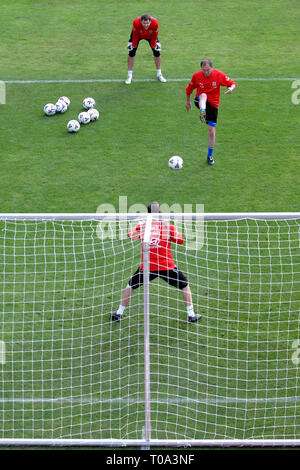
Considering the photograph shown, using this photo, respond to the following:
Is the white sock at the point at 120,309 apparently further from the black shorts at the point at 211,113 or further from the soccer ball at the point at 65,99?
the soccer ball at the point at 65,99

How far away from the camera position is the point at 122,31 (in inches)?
726

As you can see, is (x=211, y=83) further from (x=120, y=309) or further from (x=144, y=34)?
(x=120, y=309)

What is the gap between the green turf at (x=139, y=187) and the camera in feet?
25.8

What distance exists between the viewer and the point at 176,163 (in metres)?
12.2

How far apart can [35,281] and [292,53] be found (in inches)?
400

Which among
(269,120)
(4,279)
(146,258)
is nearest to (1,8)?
(269,120)

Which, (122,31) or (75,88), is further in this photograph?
(122,31)

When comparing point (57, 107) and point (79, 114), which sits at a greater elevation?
point (57, 107)

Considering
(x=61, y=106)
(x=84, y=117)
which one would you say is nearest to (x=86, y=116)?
(x=84, y=117)

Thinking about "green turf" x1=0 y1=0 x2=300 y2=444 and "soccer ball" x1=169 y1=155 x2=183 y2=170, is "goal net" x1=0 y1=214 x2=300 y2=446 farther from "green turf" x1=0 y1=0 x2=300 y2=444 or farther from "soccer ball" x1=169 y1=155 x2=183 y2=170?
"soccer ball" x1=169 y1=155 x2=183 y2=170

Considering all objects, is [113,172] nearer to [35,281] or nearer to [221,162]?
[221,162]

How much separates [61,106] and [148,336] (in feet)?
26.3

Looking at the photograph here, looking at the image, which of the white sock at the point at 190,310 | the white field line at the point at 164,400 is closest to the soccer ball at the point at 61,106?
the white sock at the point at 190,310

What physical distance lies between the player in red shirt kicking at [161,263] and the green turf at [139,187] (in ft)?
0.94
